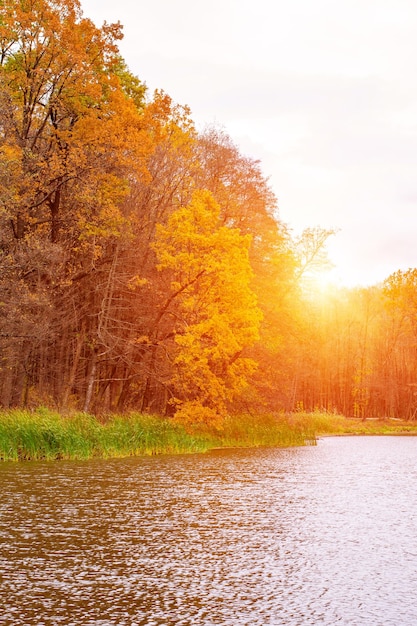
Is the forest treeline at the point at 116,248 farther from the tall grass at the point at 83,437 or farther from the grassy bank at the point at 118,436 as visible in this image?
the tall grass at the point at 83,437

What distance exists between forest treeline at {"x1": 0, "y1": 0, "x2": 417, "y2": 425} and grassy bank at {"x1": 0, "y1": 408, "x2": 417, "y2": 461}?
1480mm

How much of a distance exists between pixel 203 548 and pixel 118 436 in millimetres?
15191

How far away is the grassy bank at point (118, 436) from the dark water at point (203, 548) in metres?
2.87

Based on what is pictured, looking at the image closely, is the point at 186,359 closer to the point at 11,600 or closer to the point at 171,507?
the point at 171,507

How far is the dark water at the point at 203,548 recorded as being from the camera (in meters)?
7.95

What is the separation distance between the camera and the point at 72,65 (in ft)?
105

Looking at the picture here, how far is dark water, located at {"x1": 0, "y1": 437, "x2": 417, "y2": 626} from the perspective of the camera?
7953mm

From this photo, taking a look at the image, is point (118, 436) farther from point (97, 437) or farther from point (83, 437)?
point (83, 437)

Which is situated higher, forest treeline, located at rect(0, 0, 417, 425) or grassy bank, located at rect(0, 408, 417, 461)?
forest treeline, located at rect(0, 0, 417, 425)

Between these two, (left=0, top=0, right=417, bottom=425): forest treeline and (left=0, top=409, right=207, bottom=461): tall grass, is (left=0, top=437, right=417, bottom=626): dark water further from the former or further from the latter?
(left=0, top=0, right=417, bottom=425): forest treeline

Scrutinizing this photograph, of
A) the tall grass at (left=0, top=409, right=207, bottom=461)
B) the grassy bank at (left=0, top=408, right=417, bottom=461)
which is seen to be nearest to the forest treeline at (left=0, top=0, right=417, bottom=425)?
the grassy bank at (left=0, top=408, right=417, bottom=461)

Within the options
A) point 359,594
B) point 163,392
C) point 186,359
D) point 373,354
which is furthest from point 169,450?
point 373,354

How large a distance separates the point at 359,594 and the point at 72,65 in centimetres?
2802

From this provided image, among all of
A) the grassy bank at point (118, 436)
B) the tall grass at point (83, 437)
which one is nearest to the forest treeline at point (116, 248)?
the grassy bank at point (118, 436)
